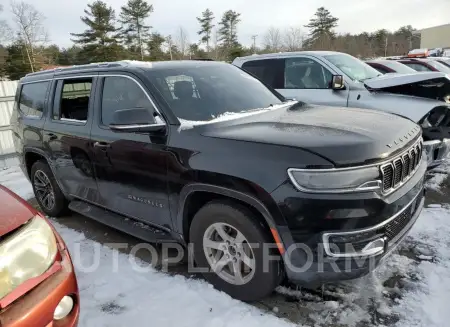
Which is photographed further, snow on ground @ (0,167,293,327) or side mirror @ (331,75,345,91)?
side mirror @ (331,75,345,91)

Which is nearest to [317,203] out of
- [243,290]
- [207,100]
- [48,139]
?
[243,290]

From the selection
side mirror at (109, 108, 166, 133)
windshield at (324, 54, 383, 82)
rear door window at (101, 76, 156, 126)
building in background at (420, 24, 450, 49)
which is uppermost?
building in background at (420, 24, 450, 49)

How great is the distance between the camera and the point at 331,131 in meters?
2.54

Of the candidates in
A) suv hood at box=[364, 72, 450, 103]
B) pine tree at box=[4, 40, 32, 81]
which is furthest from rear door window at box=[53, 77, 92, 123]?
pine tree at box=[4, 40, 32, 81]

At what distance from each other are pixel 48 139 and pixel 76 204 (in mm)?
835

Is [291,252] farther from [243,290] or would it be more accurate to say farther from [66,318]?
[66,318]

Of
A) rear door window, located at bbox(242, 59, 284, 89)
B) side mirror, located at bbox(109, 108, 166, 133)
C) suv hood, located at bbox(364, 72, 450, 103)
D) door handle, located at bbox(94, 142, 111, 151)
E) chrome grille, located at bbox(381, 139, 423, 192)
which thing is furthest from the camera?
rear door window, located at bbox(242, 59, 284, 89)

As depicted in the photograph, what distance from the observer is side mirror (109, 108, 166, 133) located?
2865mm

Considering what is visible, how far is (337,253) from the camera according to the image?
89.6 inches

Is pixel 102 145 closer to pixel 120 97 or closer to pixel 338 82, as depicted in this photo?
pixel 120 97

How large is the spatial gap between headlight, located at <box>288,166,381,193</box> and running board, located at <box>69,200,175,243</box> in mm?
1419

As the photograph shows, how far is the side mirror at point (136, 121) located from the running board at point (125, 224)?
0.95 meters

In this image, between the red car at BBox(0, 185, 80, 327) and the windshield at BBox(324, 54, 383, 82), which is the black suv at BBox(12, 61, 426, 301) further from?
the windshield at BBox(324, 54, 383, 82)

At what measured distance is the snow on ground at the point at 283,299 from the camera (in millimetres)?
2566
